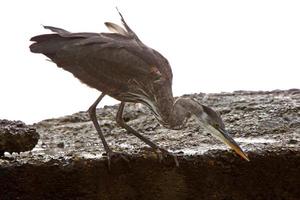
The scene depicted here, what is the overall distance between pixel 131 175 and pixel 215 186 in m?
0.34

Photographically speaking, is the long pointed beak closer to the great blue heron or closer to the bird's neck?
the great blue heron

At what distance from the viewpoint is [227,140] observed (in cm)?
273

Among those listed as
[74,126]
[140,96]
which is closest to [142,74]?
[140,96]

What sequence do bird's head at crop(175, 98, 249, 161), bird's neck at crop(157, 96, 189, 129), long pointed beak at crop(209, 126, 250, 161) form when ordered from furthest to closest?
bird's neck at crop(157, 96, 189, 129) → bird's head at crop(175, 98, 249, 161) → long pointed beak at crop(209, 126, 250, 161)

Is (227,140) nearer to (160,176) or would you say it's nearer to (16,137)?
(160,176)

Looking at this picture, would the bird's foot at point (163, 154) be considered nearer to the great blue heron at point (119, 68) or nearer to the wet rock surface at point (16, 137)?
the great blue heron at point (119, 68)

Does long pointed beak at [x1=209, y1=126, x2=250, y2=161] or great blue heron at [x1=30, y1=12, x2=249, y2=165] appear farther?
great blue heron at [x1=30, y1=12, x2=249, y2=165]

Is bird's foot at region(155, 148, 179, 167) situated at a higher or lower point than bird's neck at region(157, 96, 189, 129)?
lower

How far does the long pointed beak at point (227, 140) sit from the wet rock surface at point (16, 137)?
2.44 feet

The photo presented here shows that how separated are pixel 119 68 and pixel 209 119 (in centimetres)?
43

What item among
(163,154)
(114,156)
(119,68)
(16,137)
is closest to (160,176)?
(163,154)

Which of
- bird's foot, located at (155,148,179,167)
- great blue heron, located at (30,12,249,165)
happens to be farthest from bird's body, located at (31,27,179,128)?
bird's foot, located at (155,148,179,167)

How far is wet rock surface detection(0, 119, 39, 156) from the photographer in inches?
104

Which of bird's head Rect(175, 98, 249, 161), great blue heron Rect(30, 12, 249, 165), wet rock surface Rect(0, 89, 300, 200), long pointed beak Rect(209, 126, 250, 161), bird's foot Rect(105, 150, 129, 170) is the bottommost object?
wet rock surface Rect(0, 89, 300, 200)
